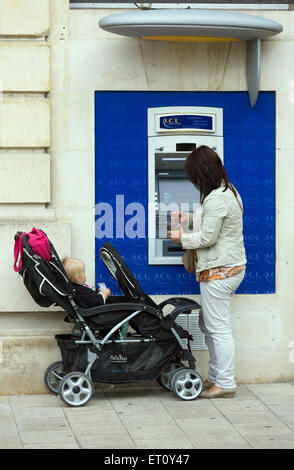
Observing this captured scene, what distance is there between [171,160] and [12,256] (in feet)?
4.83

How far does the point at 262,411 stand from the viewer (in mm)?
6531

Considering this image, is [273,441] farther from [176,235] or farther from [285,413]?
[176,235]

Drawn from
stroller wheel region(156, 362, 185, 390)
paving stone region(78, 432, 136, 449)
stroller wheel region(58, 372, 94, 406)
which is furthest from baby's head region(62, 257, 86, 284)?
paving stone region(78, 432, 136, 449)

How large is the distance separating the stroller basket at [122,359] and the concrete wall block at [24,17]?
7.82 feet

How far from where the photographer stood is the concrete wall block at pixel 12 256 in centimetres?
712

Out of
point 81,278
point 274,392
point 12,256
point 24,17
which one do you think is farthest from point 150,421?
point 24,17

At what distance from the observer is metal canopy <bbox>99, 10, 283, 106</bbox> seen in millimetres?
6809

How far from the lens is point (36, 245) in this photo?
6496mm

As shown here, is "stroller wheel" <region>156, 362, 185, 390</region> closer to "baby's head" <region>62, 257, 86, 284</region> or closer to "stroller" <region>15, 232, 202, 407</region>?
"stroller" <region>15, 232, 202, 407</region>

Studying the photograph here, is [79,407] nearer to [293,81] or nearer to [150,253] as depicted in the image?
[150,253]

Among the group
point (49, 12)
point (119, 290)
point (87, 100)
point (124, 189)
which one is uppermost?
point (49, 12)

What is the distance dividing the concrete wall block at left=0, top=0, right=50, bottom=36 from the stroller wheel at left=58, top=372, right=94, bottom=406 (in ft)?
8.67

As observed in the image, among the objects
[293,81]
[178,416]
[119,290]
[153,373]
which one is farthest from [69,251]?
[293,81]

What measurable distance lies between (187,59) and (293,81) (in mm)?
876
